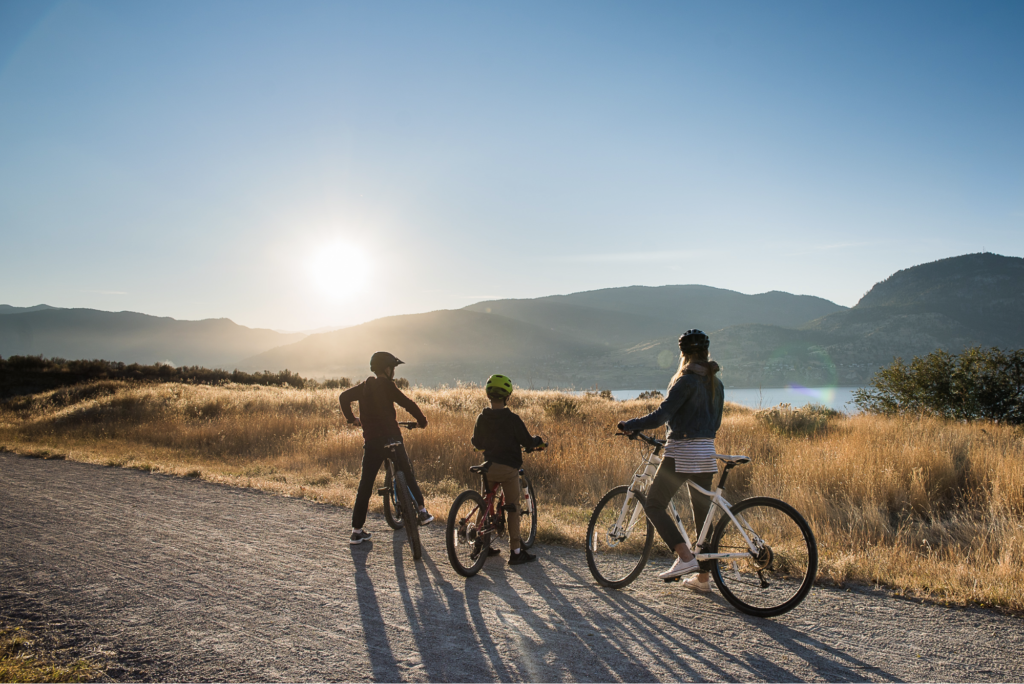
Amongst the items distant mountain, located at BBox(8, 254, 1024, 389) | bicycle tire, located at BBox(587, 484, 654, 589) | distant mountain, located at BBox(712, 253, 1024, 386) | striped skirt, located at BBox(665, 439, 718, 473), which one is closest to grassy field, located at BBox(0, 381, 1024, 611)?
bicycle tire, located at BBox(587, 484, 654, 589)

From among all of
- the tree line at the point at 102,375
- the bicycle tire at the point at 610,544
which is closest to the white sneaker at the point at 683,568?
the bicycle tire at the point at 610,544

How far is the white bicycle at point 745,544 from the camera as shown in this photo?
4109 millimetres

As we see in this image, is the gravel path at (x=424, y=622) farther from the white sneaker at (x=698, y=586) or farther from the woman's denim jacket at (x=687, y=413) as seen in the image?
the woman's denim jacket at (x=687, y=413)

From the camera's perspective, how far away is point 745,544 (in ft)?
14.0

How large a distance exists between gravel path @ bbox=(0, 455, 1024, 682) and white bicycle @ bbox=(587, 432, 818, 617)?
18 centimetres

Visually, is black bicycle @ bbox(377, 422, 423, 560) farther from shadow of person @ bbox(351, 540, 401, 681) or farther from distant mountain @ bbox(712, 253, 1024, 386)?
distant mountain @ bbox(712, 253, 1024, 386)

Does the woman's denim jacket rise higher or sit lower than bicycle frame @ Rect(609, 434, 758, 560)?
higher

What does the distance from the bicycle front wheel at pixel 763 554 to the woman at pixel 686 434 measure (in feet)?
0.74

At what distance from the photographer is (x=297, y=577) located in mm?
5285

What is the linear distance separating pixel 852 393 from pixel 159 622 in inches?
941

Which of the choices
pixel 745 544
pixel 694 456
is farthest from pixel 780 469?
pixel 694 456

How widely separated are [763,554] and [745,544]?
0.14 metres

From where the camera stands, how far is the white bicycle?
4.11m

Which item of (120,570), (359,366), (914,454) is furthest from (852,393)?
(359,366)
